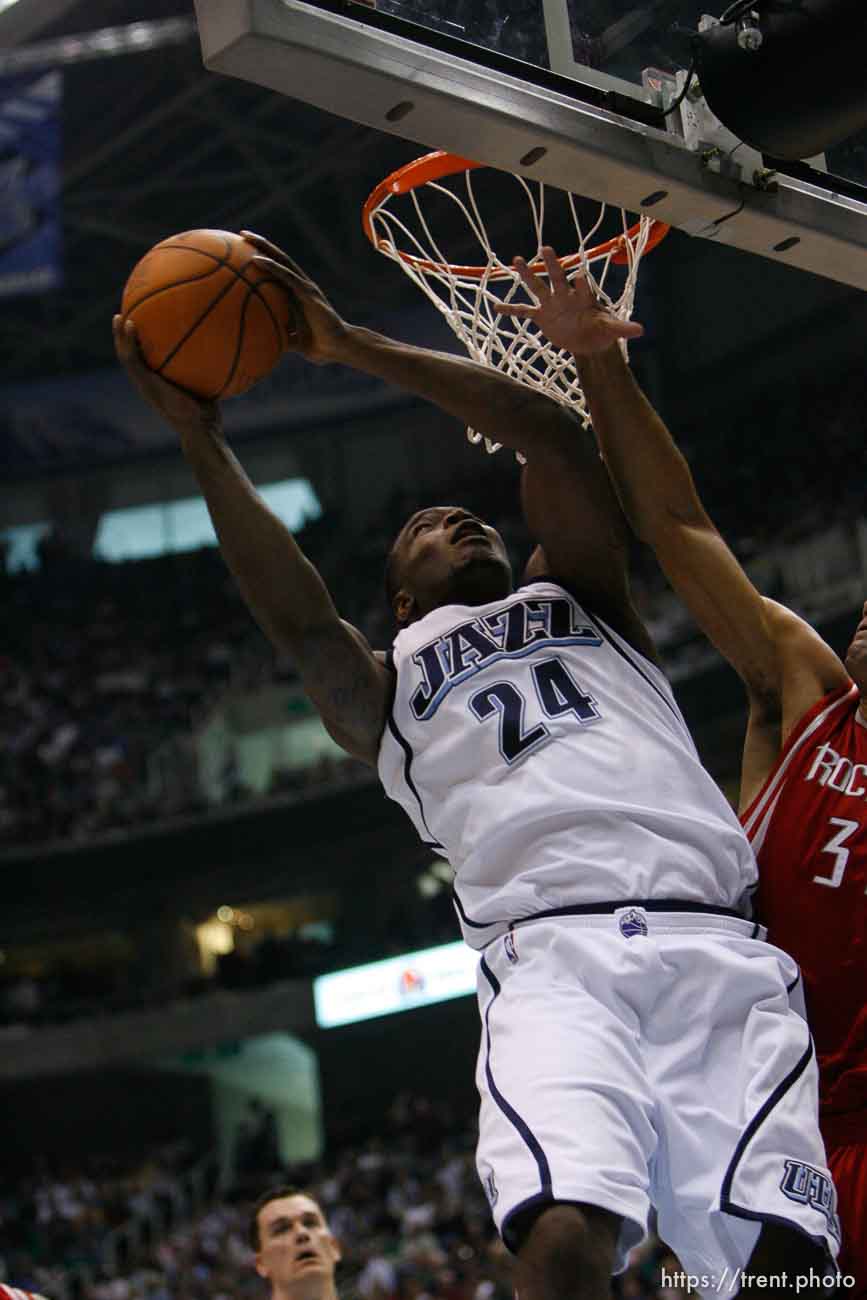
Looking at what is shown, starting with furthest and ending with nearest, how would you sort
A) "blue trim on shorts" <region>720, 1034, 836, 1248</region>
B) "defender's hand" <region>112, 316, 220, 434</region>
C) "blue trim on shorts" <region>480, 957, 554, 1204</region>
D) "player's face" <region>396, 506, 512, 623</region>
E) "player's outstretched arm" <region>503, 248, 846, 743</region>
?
"player's face" <region>396, 506, 512, 623</region> < "player's outstretched arm" <region>503, 248, 846, 743</region> < "defender's hand" <region>112, 316, 220, 434</region> < "blue trim on shorts" <region>720, 1034, 836, 1248</region> < "blue trim on shorts" <region>480, 957, 554, 1204</region>

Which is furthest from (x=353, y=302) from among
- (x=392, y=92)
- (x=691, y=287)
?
(x=392, y=92)

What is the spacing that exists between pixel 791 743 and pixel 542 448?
2.50 ft

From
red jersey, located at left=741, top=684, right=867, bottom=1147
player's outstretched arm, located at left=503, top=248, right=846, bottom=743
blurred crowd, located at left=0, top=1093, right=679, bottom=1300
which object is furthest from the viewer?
blurred crowd, located at left=0, top=1093, right=679, bottom=1300

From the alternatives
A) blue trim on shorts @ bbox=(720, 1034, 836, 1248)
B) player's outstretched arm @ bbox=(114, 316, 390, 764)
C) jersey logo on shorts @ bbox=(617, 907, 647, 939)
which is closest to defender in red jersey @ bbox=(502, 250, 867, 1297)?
blue trim on shorts @ bbox=(720, 1034, 836, 1248)

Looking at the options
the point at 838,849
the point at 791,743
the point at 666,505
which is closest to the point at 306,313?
the point at 666,505

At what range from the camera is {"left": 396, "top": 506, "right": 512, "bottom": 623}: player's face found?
3088 millimetres

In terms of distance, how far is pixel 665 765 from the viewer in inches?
105

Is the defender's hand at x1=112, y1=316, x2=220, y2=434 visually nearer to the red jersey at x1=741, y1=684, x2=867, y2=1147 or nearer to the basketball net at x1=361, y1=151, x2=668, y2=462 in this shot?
the basketball net at x1=361, y1=151, x2=668, y2=462

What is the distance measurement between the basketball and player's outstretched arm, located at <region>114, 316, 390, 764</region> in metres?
0.04

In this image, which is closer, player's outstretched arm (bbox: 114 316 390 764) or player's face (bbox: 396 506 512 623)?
player's outstretched arm (bbox: 114 316 390 764)

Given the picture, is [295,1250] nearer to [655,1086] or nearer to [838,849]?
[838,849]

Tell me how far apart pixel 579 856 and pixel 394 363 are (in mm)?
1038

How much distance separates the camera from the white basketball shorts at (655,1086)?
220 cm

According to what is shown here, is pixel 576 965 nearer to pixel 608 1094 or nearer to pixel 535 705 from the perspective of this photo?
pixel 608 1094
